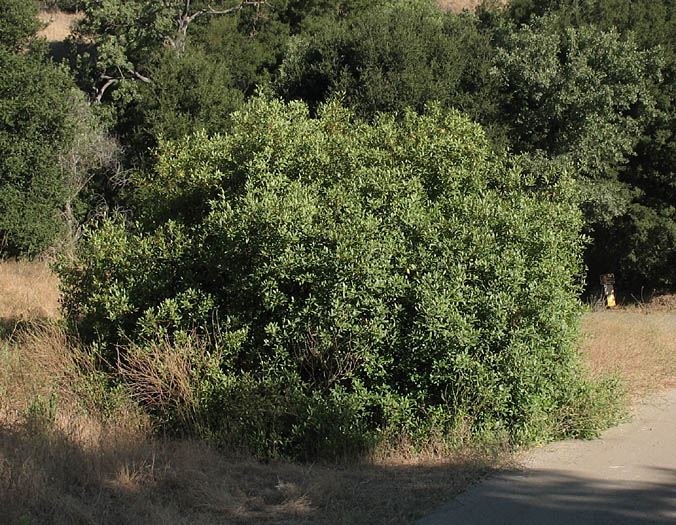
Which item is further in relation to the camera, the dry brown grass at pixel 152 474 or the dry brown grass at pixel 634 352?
the dry brown grass at pixel 634 352

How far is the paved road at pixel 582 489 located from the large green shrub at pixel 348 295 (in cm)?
60

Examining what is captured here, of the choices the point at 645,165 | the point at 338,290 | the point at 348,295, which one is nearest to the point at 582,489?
the point at 348,295

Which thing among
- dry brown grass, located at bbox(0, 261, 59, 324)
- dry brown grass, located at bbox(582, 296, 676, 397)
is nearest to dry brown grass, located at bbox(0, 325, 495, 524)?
dry brown grass, located at bbox(582, 296, 676, 397)

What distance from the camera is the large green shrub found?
7.17 meters

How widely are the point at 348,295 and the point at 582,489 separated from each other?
2.74 m

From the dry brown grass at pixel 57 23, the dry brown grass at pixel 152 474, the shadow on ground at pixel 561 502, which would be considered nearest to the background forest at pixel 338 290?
the dry brown grass at pixel 152 474

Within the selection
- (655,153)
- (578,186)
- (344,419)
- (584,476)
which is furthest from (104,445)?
(655,153)

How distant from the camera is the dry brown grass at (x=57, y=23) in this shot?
39994mm

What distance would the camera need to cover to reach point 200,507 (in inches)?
201

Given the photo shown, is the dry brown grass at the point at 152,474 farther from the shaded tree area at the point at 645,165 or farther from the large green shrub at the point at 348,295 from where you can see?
the shaded tree area at the point at 645,165

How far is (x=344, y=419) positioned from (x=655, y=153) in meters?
17.6

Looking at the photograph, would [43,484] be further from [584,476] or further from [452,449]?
[584,476]

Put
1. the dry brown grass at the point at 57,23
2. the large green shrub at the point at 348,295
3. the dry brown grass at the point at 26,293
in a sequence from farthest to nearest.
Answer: the dry brown grass at the point at 57,23 → the dry brown grass at the point at 26,293 → the large green shrub at the point at 348,295

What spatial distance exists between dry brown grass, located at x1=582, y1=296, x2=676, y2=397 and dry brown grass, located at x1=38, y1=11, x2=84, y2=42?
34.4 m
